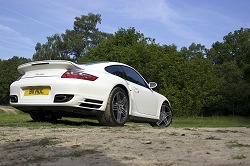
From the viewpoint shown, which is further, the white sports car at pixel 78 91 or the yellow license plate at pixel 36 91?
the yellow license plate at pixel 36 91

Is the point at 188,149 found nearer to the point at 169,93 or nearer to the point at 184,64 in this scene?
the point at 169,93

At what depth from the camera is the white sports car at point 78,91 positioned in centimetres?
591

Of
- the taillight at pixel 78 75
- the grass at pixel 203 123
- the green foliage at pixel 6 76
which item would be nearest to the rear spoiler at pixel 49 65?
the taillight at pixel 78 75

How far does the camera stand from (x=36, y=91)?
616 centimetres

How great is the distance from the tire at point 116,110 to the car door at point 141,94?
40 cm

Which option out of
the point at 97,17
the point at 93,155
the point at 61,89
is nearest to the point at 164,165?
the point at 93,155

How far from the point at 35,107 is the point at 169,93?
3262 cm

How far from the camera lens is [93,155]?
3100 mm

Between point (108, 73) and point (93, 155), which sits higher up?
point (108, 73)

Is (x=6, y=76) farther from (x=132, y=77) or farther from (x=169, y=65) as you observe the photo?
(x=132, y=77)

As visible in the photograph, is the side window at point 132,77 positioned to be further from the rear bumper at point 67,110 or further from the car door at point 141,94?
the rear bumper at point 67,110

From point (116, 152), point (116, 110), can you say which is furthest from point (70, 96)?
point (116, 152)

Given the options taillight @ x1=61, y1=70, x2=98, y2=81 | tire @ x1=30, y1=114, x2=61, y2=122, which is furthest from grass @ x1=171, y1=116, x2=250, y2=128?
taillight @ x1=61, y1=70, x2=98, y2=81

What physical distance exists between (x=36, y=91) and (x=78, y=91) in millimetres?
862
